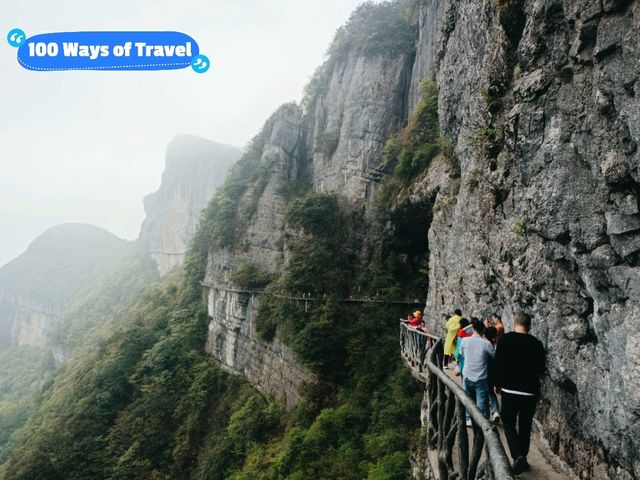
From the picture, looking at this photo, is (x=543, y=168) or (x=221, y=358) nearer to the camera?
(x=543, y=168)

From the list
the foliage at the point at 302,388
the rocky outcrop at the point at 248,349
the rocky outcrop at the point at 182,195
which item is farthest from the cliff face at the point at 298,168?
the rocky outcrop at the point at 182,195

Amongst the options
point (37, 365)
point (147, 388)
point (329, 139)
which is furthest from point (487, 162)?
point (37, 365)

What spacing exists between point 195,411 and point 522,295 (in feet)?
76.0

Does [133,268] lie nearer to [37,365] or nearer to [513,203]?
[37,365]

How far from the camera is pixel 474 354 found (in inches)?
162

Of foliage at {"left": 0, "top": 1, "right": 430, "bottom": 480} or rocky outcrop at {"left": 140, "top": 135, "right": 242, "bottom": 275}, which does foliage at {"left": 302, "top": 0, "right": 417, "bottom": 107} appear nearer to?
foliage at {"left": 0, "top": 1, "right": 430, "bottom": 480}

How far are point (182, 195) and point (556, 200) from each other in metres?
77.7

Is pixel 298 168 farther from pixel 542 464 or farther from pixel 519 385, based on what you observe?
pixel 519 385

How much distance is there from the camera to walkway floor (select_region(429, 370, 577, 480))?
11.8 ft

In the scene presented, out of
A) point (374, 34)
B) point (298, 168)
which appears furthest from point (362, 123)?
point (298, 168)

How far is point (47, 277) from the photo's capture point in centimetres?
10644

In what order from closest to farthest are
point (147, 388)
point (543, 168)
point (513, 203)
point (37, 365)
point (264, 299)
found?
point (543, 168), point (513, 203), point (264, 299), point (147, 388), point (37, 365)

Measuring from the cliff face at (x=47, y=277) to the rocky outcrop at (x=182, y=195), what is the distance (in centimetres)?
3421

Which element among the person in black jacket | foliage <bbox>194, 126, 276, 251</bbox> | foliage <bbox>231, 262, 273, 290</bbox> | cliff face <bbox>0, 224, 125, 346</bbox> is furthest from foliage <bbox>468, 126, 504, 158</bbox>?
cliff face <bbox>0, 224, 125, 346</bbox>
